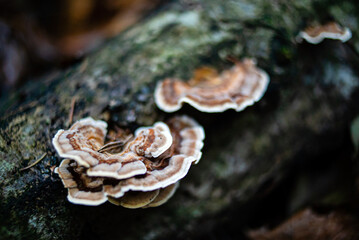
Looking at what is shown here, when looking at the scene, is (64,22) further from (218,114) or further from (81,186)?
(81,186)

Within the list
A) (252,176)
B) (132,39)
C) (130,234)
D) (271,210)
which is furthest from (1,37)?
(271,210)

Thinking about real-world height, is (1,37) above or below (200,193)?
above

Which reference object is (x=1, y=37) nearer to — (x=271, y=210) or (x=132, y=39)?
(x=132, y=39)

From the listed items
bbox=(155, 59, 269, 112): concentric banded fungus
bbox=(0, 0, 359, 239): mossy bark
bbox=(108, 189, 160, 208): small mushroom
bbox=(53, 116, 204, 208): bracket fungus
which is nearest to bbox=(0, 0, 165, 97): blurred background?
bbox=(0, 0, 359, 239): mossy bark

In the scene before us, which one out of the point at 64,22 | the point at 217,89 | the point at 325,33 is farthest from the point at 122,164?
the point at 64,22

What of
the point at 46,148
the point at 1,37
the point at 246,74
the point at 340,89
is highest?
the point at 1,37

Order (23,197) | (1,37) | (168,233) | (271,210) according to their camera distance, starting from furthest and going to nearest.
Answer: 1. (1,37)
2. (271,210)
3. (168,233)
4. (23,197)

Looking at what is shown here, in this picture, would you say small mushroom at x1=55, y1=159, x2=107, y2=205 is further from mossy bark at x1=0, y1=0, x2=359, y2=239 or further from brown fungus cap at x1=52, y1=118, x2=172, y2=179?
mossy bark at x1=0, y1=0, x2=359, y2=239

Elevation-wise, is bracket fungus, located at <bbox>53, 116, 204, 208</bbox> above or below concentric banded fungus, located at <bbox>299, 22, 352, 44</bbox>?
above
